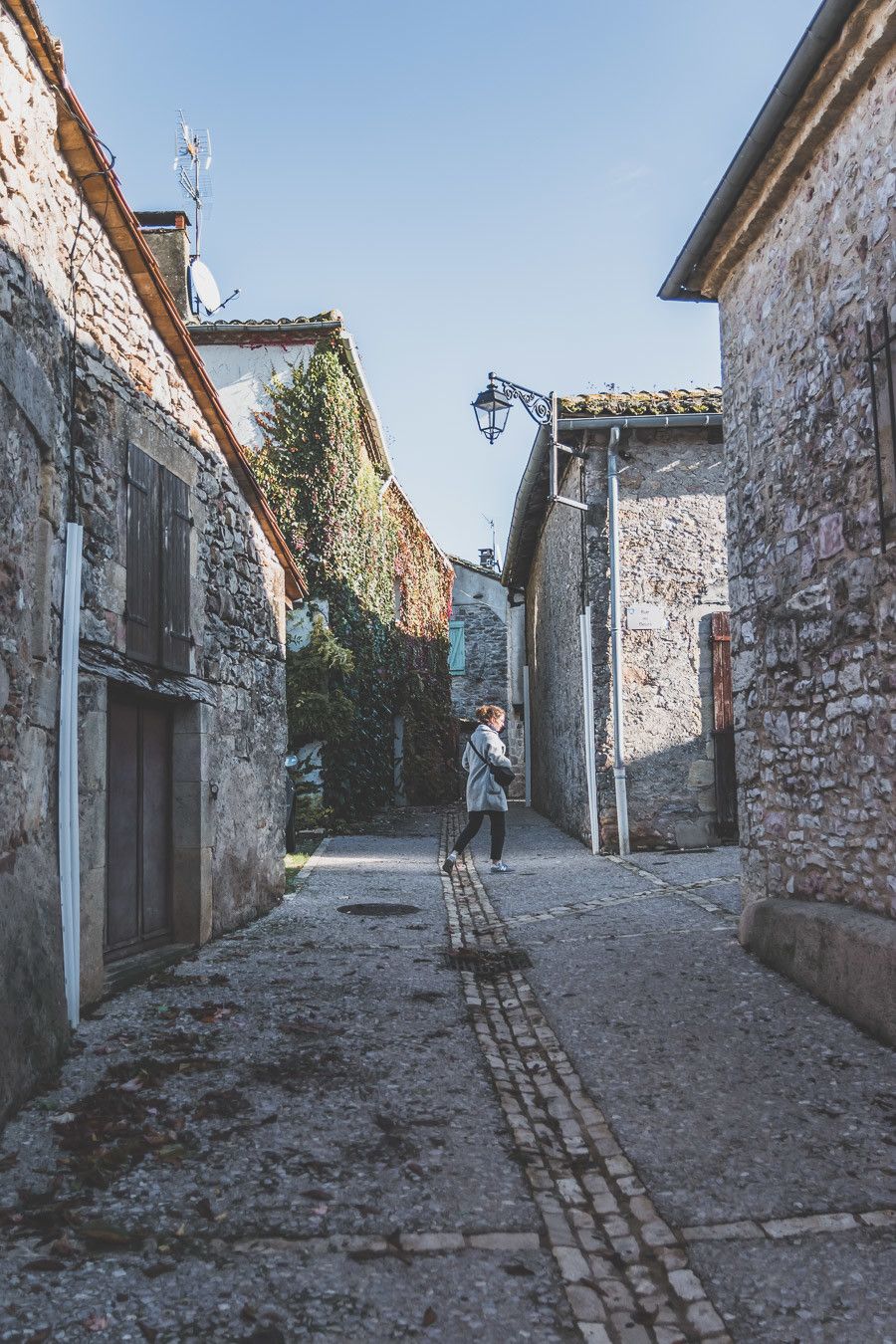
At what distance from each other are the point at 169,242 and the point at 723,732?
660cm

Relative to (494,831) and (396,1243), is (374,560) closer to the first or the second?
(494,831)

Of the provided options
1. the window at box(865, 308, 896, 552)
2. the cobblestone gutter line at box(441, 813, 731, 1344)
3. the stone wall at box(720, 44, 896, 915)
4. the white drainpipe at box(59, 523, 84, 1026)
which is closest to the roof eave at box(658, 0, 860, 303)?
the stone wall at box(720, 44, 896, 915)

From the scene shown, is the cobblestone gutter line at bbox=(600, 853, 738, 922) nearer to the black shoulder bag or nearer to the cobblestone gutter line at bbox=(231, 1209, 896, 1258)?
the black shoulder bag

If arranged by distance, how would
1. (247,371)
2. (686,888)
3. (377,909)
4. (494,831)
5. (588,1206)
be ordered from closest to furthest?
1. (588,1206)
2. (377,909)
3. (686,888)
4. (494,831)
5. (247,371)

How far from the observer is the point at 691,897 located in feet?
23.0

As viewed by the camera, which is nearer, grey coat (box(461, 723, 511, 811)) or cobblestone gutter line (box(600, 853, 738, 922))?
cobblestone gutter line (box(600, 853, 738, 922))

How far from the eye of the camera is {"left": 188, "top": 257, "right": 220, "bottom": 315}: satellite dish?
12547 millimetres

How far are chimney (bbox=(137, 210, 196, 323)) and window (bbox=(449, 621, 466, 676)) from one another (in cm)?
1798

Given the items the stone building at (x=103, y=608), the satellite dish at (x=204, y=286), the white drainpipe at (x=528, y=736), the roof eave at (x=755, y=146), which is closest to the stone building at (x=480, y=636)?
the white drainpipe at (x=528, y=736)

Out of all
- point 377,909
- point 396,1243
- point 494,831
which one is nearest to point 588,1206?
point 396,1243

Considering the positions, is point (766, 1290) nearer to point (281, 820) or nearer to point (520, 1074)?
point (520, 1074)

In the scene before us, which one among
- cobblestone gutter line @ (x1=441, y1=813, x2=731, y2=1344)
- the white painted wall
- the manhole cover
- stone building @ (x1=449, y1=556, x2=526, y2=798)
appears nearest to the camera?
cobblestone gutter line @ (x1=441, y1=813, x2=731, y2=1344)

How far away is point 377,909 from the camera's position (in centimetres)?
715

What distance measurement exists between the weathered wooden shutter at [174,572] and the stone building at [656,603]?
5.03 meters
